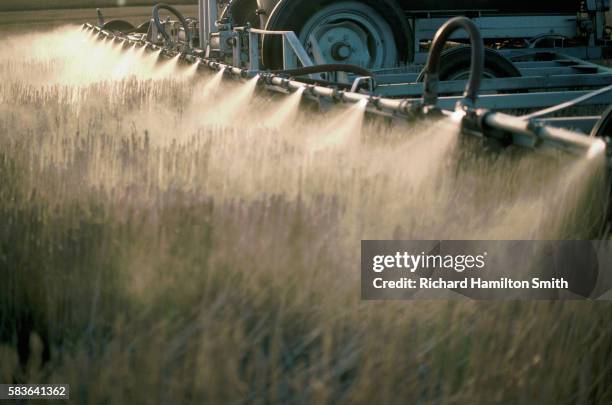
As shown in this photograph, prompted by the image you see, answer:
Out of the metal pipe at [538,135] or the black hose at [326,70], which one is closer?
the metal pipe at [538,135]

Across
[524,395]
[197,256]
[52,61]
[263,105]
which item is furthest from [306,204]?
[52,61]

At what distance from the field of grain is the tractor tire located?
4.01 meters

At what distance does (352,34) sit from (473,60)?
4.52 meters

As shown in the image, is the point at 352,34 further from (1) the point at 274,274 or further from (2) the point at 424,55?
(1) the point at 274,274

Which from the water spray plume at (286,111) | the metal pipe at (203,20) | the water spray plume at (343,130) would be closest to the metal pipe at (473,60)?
the water spray plume at (343,130)

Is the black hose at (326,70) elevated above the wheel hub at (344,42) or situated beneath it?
situated beneath

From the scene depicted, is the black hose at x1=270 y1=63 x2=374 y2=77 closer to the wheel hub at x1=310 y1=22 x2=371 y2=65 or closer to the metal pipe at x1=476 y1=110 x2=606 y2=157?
the wheel hub at x1=310 y1=22 x2=371 y2=65

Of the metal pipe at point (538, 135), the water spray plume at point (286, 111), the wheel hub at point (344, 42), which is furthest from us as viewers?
the wheel hub at point (344, 42)

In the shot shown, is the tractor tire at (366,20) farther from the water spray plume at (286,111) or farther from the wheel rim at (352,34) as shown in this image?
the water spray plume at (286,111)

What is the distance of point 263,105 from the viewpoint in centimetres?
630

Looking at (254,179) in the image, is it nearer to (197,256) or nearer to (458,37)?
(197,256)

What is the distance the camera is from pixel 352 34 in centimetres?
859

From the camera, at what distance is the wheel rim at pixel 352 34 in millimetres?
8492

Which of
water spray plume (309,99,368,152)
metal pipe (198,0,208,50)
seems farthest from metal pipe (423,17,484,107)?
metal pipe (198,0,208,50)
